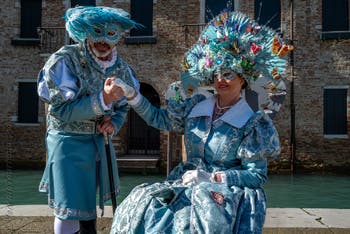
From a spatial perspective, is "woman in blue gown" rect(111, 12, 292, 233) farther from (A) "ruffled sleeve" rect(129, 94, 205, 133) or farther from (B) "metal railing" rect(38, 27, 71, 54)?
(B) "metal railing" rect(38, 27, 71, 54)

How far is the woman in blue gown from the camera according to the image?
2.04 m

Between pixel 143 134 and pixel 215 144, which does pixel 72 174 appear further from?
pixel 143 134

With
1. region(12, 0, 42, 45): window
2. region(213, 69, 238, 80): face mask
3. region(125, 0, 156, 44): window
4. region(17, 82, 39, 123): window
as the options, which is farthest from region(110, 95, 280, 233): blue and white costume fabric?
region(12, 0, 42, 45): window

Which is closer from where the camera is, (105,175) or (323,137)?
(105,175)

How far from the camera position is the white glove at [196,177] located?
87.5 inches

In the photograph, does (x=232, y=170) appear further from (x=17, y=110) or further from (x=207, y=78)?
(x=17, y=110)

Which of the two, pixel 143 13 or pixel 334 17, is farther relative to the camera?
pixel 143 13

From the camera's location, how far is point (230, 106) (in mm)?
2537

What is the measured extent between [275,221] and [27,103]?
42.8ft

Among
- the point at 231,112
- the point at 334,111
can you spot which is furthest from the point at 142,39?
the point at 231,112

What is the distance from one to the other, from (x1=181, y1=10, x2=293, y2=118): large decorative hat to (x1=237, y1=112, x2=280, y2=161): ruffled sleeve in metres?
0.30

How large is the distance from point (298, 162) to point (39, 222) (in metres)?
11.3

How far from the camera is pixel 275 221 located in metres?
3.91

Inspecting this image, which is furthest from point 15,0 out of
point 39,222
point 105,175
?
point 105,175
